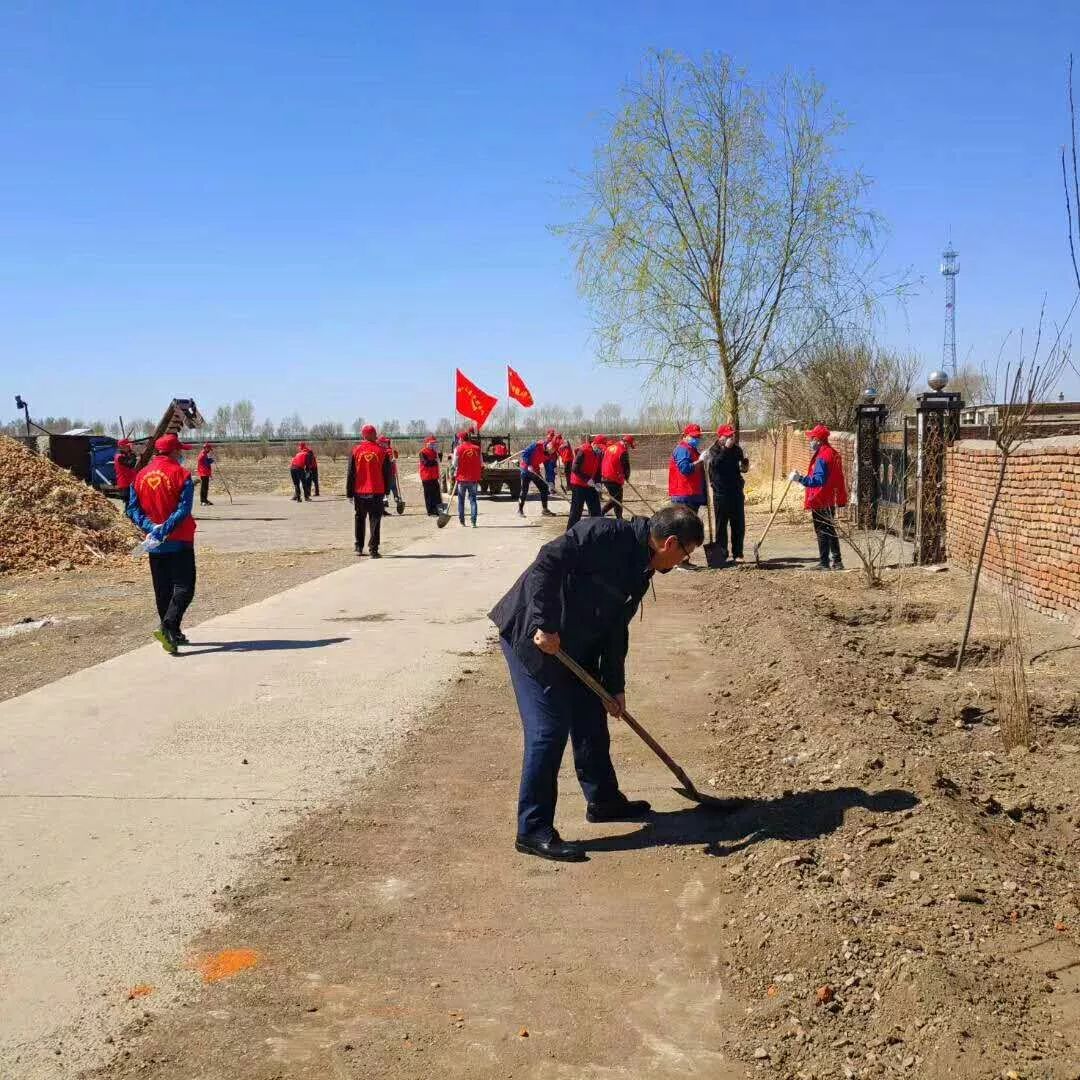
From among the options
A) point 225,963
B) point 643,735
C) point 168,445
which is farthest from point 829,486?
point 225,963

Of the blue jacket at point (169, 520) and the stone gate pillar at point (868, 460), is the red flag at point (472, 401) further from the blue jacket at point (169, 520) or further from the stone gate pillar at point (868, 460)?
the blue jacket at point (169, 520)

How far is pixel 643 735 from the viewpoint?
198 inches

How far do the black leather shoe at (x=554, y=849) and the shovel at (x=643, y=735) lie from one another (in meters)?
0.57

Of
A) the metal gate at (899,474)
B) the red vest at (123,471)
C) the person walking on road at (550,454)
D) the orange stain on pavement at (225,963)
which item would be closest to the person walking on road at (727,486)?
the metal gate at (899,474)

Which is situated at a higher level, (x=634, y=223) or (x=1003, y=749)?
(x=634, y=223)

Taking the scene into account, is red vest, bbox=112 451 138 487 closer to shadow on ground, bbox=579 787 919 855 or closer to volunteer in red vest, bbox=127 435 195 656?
volunteer in red vest, bbox=127 435 195 656

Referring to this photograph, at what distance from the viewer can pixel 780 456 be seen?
32031mm

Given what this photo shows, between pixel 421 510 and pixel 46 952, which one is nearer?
pixel 46 952

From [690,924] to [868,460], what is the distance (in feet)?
48.9

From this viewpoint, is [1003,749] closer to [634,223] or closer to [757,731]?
[757,731]

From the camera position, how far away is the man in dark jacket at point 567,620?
15.3ft

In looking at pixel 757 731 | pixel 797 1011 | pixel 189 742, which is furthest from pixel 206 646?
pixel 797 1011

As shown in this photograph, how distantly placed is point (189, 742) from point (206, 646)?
2.95 metres

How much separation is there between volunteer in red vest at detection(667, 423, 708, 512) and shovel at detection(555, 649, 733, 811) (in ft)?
28.8
